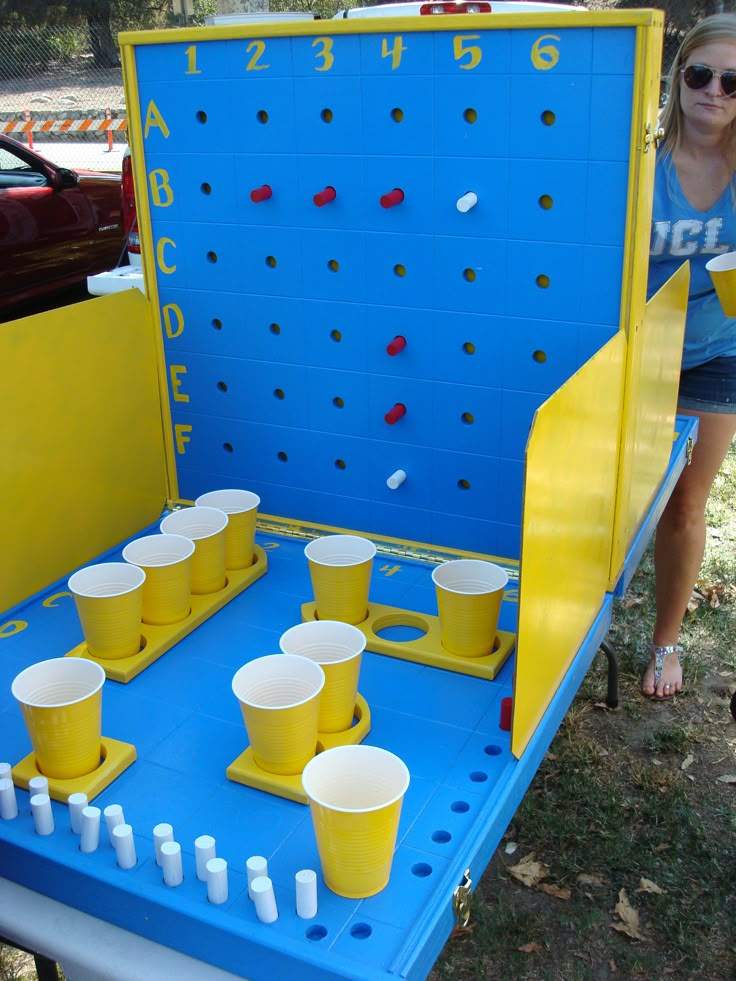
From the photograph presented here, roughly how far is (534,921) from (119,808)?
120 cm

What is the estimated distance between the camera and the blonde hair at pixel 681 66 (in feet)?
6.77

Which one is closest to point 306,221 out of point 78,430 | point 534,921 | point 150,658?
point 78,430

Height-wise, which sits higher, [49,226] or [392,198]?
[392,198]

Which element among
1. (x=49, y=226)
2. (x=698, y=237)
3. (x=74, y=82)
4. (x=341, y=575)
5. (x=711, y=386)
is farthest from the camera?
(x=74, y=82)

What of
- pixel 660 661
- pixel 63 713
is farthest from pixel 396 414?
pixel 660 661

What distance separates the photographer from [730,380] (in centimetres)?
239

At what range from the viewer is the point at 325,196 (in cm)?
173

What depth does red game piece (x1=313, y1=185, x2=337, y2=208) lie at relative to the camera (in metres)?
1.73

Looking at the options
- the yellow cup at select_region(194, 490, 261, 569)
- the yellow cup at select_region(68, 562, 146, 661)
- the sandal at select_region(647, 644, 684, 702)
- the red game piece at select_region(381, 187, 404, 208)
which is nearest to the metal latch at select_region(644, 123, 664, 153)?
the red game piece at select_region(381, 187, 404, 208)

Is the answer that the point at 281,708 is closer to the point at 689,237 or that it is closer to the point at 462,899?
the point at 462,899

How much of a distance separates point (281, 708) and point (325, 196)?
96 centimetres

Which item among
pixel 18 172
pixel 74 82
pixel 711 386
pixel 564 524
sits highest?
pixel 74 82

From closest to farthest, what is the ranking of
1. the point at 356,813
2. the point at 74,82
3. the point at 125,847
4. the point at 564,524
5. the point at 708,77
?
the point at 356,813
the point at 125,847
the point at 564,524
the point at 708,77
the point at 74,82

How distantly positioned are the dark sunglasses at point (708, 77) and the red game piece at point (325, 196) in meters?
0.91
